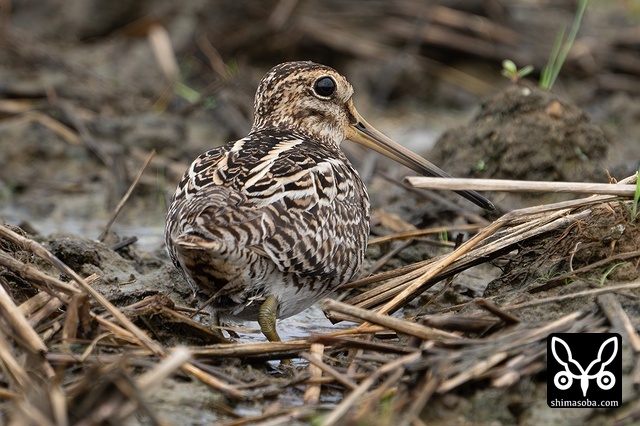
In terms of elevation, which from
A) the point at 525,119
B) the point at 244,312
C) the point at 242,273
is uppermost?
the point at 525,119

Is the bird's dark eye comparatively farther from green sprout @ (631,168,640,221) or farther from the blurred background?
the blurred background

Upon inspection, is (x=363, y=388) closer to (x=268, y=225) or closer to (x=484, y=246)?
(x=268, y=225)

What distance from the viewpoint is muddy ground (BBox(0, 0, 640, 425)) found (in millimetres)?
4473

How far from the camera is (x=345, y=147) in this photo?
8.32 m

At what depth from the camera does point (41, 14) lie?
1067cm

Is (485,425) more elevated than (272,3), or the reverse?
(272,3)

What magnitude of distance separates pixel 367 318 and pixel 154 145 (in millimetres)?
4611

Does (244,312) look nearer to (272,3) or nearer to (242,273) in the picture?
(242,273)

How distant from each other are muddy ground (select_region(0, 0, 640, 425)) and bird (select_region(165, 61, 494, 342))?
1.04 feet

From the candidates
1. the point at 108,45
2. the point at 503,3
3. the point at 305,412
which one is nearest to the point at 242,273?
the point at 305,412

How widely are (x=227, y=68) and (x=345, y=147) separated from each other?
2110 mm

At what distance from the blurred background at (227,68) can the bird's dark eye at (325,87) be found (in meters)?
2.23

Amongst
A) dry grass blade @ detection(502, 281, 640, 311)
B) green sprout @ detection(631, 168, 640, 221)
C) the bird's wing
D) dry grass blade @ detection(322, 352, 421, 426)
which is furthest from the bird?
green sprout @ detection(631, 168, 640, 221)

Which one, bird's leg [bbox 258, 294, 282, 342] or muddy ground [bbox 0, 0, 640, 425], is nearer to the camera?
muddy ground [bbox 0, 0, 640, 425]
